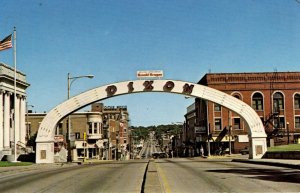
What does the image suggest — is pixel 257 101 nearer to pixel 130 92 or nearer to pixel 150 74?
pixel 150 74

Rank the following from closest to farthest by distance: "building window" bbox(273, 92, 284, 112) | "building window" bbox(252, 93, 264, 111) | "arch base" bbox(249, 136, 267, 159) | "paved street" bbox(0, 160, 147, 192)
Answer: "paved street" bbox(0, 160, 147, 192) < "arch base" bbox(249, 136, 267, 159) < "building window" bbox(273, 92, 284, 112) < "building window" bbox(252, 93, 264, 111)

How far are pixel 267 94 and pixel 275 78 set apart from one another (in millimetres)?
3140

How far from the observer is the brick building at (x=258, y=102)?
79938mm

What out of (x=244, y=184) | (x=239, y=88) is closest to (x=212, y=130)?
(x=239, y=88)

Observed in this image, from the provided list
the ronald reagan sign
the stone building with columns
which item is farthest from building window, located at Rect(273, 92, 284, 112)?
the stone building with columns

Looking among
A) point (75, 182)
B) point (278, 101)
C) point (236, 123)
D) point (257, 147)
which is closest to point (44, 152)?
point (257, 147)

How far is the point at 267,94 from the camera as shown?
8106 cm

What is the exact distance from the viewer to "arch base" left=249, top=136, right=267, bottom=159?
159ft

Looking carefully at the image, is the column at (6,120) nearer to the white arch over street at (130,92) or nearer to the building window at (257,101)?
the white arch over street at (130,92)

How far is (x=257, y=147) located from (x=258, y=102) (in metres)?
33.7

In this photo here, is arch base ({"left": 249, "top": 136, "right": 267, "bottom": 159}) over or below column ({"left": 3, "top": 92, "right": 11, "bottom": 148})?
below

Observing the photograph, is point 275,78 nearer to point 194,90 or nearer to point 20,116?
point 194,90

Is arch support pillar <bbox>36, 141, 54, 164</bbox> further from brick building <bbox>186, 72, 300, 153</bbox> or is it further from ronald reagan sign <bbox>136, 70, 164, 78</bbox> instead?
brick building <bbox>186, 72, 300, 153</bbox>

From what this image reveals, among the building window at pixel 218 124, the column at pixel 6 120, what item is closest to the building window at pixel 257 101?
the building window at pixel 218 124
